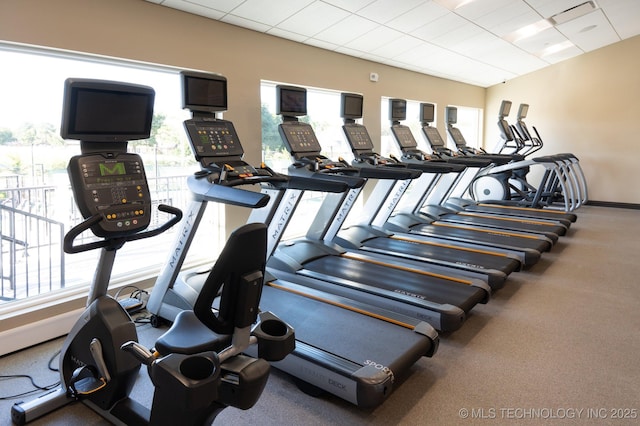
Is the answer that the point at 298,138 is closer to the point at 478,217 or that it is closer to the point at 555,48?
the point at 478,217

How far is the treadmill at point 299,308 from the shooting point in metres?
2.11

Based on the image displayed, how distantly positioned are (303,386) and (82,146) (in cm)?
162

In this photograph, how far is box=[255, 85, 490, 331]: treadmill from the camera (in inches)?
119

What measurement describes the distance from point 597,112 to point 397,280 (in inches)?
279

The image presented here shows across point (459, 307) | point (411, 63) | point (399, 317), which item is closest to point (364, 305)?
point (399, 317)

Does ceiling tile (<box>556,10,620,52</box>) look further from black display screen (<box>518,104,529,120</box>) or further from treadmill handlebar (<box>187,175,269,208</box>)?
treadmill handlebar (<box>187,175,269,208</box>)

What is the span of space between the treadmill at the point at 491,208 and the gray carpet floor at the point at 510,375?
7.44 feet

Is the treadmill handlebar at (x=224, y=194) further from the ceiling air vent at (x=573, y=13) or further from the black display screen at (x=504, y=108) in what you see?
the black display screen at (x=504, y=108)

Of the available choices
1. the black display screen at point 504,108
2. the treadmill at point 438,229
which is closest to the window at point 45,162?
the treadmill at point 438,229

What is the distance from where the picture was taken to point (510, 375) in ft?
7.95

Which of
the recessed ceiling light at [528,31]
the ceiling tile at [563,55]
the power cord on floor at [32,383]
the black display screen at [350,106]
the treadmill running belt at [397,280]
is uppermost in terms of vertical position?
the ceiling tile at [563,55]

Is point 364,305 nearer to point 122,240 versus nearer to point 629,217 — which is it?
point 122,240

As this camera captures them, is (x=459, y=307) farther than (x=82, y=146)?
Yes

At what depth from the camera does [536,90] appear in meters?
Answer: 8.87
